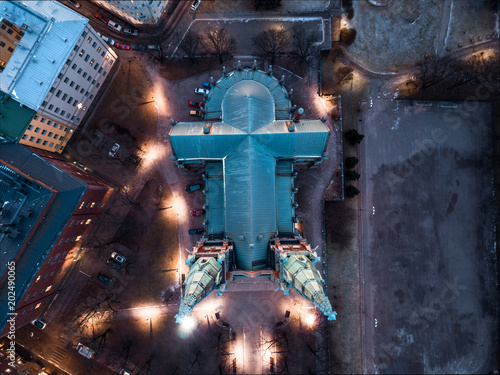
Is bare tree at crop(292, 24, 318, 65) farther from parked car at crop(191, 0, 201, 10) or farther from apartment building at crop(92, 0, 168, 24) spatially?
apartment building at crop(92, 0, 168, 24)

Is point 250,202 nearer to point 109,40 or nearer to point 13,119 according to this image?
point 13,119

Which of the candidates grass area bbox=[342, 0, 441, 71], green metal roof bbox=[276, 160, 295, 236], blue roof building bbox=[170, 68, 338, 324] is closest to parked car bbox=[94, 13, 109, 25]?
blue roof building bbox=[170, 68, 338, 324]

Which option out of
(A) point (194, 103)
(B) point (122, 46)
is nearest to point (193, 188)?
(A) point (194, 103)

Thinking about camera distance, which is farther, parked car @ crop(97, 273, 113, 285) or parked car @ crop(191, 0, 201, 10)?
parked car @ crop(191, 0, 201, 10)

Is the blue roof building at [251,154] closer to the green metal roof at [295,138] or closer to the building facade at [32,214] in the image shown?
the green metal roof at [295,138]

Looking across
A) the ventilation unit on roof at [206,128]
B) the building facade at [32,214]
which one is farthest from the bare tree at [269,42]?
the building facade at [32,214]

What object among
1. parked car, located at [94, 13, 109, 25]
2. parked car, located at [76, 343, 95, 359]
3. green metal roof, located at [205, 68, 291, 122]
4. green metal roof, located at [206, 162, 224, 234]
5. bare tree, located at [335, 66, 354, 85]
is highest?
parked car, located at [94, 13, 109, 25]

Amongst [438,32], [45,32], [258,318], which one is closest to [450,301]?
[258,318]
